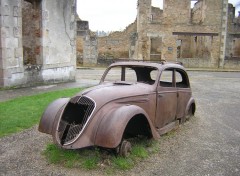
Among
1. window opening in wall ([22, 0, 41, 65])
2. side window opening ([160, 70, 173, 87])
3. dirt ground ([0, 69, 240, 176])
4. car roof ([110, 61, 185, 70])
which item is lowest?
dirt ground ([0, 69, 240, 176])

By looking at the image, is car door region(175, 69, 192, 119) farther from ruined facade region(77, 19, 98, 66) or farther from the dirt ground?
ruined facade region(77, 19, 98, 66)

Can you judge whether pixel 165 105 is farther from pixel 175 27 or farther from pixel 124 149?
pixel 175 27

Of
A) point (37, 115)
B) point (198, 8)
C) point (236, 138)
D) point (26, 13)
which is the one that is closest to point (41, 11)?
point (26, 13)

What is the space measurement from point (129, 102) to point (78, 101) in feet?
3.06

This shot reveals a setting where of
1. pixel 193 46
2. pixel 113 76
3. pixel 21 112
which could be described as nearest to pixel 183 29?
pixel 193 46

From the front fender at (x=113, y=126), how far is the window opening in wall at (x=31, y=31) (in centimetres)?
930

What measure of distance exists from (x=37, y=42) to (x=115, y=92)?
899cm

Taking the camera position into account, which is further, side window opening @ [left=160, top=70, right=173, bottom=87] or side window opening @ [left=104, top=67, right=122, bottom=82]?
side window opening @ [left=104, top=67, right=122, bottom=82]

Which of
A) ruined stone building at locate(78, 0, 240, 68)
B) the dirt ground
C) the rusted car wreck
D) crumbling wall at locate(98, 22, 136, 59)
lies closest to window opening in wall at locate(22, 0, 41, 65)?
the dirt ground

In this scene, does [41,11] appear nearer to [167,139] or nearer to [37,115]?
[37,115]

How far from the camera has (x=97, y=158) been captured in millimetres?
4930

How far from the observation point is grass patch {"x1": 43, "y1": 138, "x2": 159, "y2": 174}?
4.72 metres

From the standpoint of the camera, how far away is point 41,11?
42.9 ft

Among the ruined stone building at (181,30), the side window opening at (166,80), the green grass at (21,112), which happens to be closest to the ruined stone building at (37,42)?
the green grass at (21,112)
